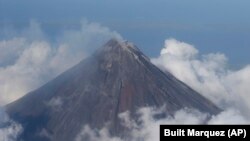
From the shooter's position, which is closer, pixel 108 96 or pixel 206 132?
pixel 206 132

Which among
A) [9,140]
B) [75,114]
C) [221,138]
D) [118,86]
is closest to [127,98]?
[118,86]

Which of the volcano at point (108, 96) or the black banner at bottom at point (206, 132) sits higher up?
the volcano at point (108, 96)

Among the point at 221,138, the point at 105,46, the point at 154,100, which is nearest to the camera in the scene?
the point at 221,138

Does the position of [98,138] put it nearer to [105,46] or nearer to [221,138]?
[105,46]

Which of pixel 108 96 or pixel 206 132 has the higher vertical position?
pixel 108 96

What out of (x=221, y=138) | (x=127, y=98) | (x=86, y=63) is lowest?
(x=221, y=138)
